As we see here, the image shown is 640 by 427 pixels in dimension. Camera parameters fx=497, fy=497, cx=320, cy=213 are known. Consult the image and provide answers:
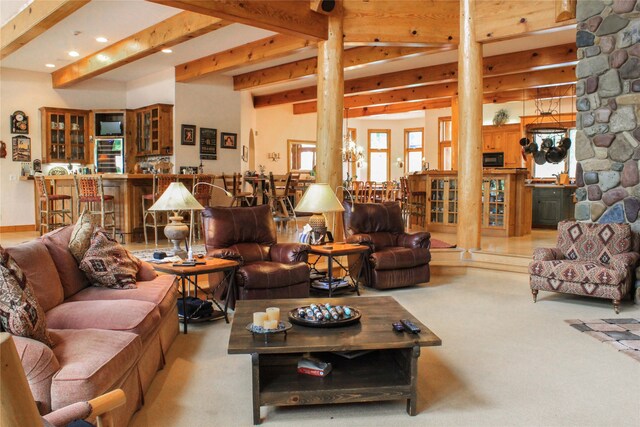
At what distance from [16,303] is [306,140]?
12710 millimetres

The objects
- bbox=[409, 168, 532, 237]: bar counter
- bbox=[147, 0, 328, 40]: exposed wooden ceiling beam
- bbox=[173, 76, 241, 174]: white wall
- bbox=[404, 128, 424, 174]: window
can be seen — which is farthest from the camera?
bbox=[404, 128, 424, 174]: window

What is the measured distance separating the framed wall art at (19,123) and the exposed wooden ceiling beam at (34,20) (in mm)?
2518

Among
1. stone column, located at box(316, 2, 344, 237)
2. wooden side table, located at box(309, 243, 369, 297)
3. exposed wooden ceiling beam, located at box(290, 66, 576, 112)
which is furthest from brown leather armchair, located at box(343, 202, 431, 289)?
exposed wooden ceiling beam, located at box(290, 66, 576, 112)

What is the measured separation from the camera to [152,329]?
2.88m

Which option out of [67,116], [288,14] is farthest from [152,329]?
[67,116]

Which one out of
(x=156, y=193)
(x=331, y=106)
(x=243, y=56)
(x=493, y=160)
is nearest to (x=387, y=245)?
(x=331, y=106)

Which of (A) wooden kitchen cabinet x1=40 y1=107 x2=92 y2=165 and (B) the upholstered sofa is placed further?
(A) wooden kitchen cabinet x1=40 y1=107 x2=92 y2=165

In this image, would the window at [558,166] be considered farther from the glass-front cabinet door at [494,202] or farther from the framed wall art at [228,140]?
the framed wall art at [228,140]

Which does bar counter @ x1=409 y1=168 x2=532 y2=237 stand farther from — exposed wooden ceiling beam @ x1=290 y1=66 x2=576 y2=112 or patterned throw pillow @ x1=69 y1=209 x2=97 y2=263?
patterned throw pillow @ x1=69 y1=209 x2=97 y2=263

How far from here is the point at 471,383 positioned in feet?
9.68

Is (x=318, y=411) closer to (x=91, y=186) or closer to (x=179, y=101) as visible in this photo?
(x=91, y=186)

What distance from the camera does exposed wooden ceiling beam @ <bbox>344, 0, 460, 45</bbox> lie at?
632cm

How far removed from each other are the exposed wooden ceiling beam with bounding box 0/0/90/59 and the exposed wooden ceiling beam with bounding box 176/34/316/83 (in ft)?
9.04

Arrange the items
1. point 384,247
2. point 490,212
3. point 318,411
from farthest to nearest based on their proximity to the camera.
→ point 490,212 < point 384,247 < point 318,411
